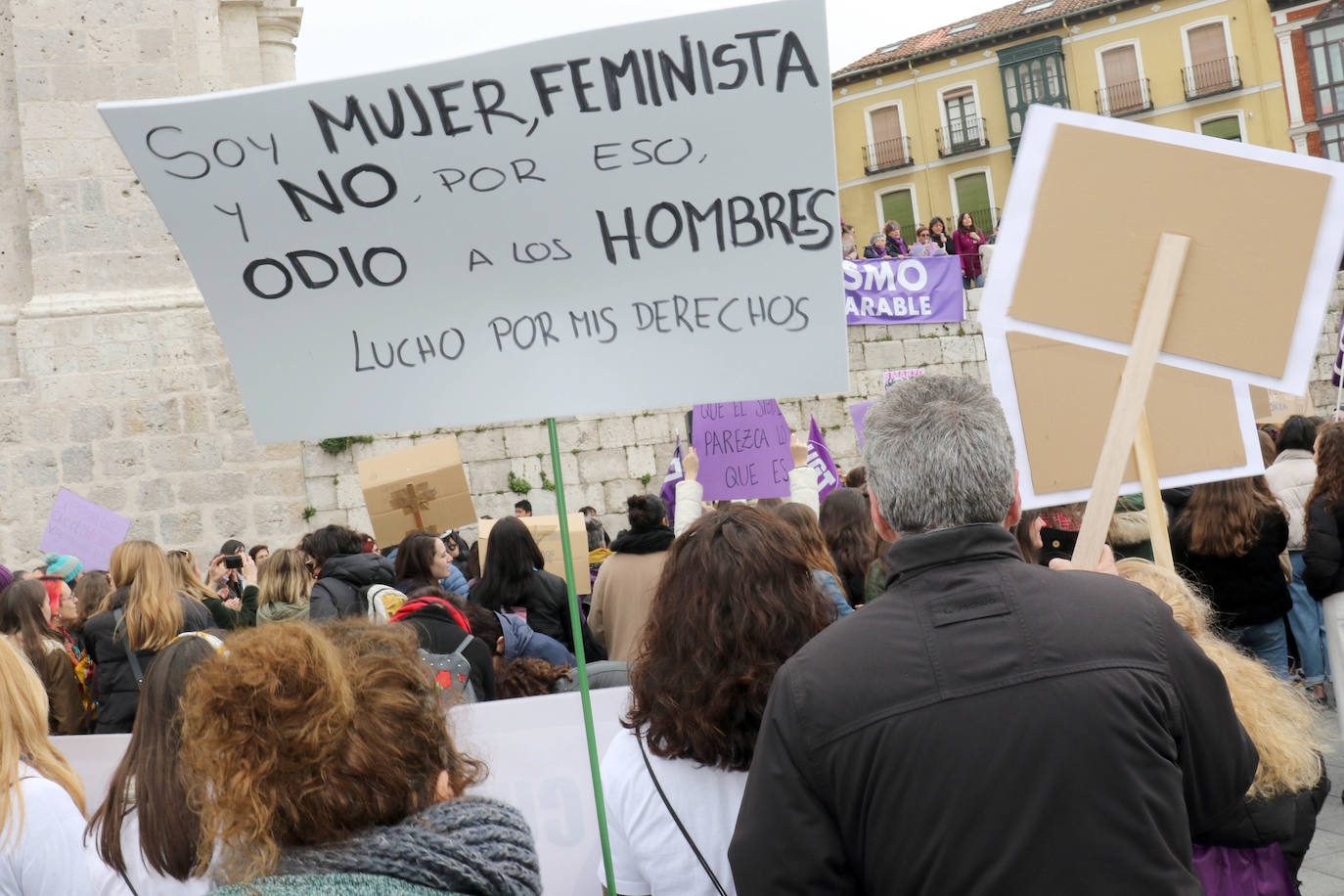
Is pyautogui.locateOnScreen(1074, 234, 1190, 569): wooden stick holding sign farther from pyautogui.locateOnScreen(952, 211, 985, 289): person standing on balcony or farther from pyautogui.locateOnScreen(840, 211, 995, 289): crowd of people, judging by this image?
pyautogui.locateOnScreen(952, 211, 985, 289): person standing on balcony

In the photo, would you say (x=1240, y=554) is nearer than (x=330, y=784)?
No

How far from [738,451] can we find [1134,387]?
508cm

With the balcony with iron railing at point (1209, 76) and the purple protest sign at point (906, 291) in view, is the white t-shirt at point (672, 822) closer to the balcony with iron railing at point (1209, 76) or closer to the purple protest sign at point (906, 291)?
the purple protest sign at point (906, 291)

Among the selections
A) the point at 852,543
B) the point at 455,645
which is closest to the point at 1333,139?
the point at 852,543

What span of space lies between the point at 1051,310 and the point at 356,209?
5.26 ft

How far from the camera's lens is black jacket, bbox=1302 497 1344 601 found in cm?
477

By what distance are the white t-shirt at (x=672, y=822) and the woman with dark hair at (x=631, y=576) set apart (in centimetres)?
272

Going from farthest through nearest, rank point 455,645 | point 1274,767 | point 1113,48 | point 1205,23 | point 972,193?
point 972,193 < point 1113,48 < point 1205,23 < point 455,645 < point 1274,767

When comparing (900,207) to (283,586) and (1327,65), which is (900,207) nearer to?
(1327,65)

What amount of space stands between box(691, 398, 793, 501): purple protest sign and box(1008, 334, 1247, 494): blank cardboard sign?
183 inches

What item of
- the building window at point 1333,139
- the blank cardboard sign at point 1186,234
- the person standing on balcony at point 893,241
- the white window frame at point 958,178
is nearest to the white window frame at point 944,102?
the white window frame at point 958,178

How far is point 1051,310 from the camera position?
2.94 metres

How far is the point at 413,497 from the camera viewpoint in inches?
279

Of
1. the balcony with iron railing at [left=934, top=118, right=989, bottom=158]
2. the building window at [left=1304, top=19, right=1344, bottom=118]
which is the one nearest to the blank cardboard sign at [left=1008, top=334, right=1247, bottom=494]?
the balcony with iron railing at [left=934, top=118, right=989, bottom=158]
